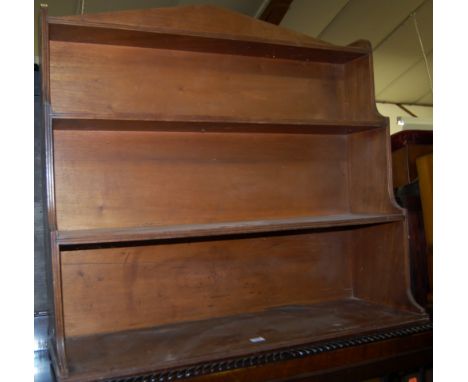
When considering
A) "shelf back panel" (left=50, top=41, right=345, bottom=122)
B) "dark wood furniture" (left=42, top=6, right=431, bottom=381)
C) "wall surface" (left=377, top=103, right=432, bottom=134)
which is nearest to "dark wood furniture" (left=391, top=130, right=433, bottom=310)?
"dark wood furniture" (left=42, top=6, right=431, bottom=381)

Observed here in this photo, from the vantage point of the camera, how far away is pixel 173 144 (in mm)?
1858

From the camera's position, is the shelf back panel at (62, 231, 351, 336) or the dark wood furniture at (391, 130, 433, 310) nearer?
the shelf back panel at (62, 231, 351, 336)

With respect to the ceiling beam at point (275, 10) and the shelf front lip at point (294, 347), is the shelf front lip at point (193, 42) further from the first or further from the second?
the ceiling beam at point (275, 10)

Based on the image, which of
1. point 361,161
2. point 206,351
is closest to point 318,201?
point 361,161

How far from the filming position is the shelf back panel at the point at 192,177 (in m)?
1.73

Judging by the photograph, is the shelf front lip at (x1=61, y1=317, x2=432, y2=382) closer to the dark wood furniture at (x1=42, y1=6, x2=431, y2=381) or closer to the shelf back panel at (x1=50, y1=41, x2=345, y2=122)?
the dark wood furniture at (x1=42, y1=6, x2=431, y2=381)

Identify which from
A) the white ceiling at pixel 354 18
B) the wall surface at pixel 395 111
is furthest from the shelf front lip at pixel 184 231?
the wall surface at pixel 395 111

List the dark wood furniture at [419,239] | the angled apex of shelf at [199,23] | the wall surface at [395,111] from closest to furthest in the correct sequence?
the angled apex of shelf at [199,23]
the dark wood furniture at [419,239]
the wall surface at [395,111]

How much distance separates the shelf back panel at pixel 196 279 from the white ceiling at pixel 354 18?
2.31 meters

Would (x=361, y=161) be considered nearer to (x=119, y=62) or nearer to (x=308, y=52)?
(x=308, y=52)

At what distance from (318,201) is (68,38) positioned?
1.23m

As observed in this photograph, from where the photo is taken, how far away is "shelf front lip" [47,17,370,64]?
5.23 ft

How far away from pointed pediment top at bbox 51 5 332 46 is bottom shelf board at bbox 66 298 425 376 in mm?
1077
